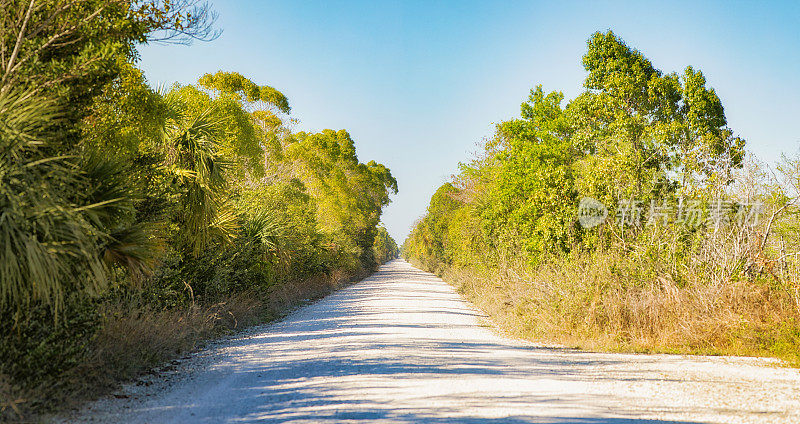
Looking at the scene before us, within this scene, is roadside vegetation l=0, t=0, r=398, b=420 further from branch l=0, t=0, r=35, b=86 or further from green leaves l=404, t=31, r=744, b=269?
green leaves l=404, t=31, r=744, b=269

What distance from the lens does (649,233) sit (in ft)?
44.1

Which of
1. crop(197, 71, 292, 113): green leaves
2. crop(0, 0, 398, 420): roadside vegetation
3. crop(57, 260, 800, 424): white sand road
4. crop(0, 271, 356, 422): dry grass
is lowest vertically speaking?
crop(57, 260, 800, 424): white sand road

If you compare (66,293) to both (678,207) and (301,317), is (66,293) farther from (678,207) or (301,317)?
(678,207)

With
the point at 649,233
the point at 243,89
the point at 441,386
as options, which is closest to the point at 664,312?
the point at 649,233

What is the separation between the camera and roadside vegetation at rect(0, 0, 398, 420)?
5.73 metres

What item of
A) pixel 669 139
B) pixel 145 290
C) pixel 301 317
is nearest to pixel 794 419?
pixel 145 290

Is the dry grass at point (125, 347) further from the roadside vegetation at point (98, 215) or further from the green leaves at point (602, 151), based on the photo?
the green leaves at point (602, 151)

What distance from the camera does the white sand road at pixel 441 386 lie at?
5961 mm

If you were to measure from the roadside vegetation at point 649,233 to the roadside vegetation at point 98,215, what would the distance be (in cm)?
804

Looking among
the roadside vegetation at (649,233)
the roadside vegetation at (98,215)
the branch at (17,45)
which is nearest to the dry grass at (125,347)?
the roadside vegetation at (98,215)

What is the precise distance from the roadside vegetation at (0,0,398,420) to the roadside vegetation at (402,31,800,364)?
804 cm

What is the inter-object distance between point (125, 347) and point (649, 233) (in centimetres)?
1136

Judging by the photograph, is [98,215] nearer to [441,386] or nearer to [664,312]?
[441,386]

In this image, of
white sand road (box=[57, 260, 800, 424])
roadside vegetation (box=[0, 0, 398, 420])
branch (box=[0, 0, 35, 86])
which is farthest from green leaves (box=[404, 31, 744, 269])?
branch (box=[0, 0, 35, 86])
